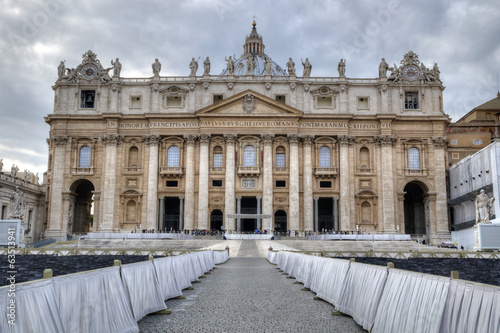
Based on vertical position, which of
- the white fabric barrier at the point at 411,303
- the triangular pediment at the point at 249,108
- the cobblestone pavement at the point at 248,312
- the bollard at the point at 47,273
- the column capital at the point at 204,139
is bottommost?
the cobblestone pavement at the point at 248,312

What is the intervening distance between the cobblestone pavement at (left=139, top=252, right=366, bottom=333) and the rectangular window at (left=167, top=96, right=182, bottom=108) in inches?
2079

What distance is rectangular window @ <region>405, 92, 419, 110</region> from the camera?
225 feet

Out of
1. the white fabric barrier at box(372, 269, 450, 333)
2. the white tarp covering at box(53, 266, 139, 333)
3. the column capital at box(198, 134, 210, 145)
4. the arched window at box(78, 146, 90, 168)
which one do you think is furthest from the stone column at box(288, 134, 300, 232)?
the white fabric barrier at box(372, 269, 450, 333)

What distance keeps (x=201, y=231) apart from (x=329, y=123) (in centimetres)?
2239

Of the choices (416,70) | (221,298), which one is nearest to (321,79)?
(416,70)

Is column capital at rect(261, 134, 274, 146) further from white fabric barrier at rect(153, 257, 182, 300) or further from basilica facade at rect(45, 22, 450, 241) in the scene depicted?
white fabric barrier at rect(153, 257, 182, 300)

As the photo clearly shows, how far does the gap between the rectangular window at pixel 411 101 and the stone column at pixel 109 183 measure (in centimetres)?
4020

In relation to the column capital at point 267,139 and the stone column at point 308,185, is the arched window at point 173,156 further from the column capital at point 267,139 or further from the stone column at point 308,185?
the stone column at point 308,185

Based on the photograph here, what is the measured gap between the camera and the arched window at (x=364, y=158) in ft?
219

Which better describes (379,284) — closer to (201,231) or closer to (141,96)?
(201,231)

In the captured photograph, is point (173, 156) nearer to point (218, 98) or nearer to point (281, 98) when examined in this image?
point (218, 98)

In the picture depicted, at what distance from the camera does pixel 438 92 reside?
6794cm

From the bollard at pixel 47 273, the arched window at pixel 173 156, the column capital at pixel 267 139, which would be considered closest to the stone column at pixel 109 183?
the arched window at pixel 173 156

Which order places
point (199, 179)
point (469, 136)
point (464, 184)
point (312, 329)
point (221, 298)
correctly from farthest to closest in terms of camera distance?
1. point (469, 136)
2. point (199, 179)
3. point (464, 184)
4. point (221, 298)
5. point (312, 329)
